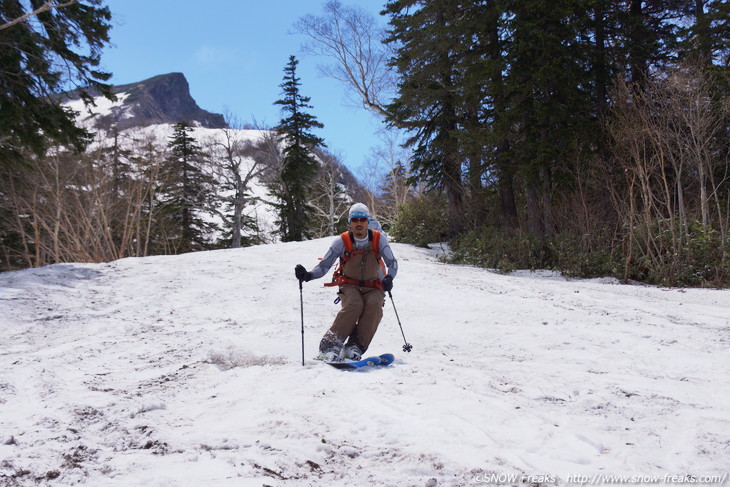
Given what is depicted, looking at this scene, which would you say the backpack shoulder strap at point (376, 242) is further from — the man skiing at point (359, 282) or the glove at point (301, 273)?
Result: the glove at point (301, 273)

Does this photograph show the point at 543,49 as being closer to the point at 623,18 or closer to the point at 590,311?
the point at 623,18

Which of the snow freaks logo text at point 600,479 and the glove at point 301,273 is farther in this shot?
the glove at point 301,273

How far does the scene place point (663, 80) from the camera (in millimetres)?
9609

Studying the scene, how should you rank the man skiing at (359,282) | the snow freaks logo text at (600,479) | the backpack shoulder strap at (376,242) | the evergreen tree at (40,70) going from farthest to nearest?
1. the evergreen tree at (40,70)
2. the backpack shoulder strap at (376,242)
3. the man skiing at (359,282)
4. the snow freaks logo text at (600,479)

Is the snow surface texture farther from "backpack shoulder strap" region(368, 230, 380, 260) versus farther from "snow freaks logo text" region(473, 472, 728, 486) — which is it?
"backpack shoulder strap" region(368, 230, 380, 260)

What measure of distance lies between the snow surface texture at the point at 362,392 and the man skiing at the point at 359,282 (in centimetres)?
51

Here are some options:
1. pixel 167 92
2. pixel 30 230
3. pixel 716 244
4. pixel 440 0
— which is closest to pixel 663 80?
pixel 716 244

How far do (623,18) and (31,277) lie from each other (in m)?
17.0

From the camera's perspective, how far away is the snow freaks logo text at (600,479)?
1.98 m

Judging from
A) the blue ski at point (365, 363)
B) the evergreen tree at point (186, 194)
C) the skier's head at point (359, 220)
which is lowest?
the blue ski at point (365, 363)

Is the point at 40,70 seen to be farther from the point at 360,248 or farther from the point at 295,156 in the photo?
the point at 295,156

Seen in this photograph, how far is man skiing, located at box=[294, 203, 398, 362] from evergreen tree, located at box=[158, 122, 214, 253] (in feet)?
83.2

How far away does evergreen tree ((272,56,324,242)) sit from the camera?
30.1 meters

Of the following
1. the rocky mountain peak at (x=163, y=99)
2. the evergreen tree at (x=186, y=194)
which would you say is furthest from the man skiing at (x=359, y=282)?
the rocky mountain peak at (x=163, y=99)
